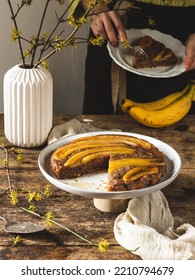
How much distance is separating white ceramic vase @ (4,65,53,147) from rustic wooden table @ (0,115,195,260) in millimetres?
33

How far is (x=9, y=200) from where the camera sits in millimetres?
1246

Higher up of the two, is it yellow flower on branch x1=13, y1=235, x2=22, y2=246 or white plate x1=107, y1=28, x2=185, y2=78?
white plate x1=107, y1=28, x2=185, y2=78

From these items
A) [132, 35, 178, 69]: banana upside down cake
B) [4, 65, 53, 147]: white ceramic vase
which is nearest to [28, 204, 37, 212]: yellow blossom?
[4, 65, 53, 147]: white ceramic vase

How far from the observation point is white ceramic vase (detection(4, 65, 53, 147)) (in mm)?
1465

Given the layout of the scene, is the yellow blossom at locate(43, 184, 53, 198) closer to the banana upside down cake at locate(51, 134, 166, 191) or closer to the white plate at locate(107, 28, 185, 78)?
the banana upside down cake at locate(51, 134, 166, 191)

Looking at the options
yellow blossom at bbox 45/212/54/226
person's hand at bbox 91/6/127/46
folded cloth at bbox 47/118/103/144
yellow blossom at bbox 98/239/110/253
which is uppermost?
person's hand at bbox 91/6/127/46

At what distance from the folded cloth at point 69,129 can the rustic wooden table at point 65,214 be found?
0.15ft

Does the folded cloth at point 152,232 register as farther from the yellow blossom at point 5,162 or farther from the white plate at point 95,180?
the yellow blossom at point 5,162

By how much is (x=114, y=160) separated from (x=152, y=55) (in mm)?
603

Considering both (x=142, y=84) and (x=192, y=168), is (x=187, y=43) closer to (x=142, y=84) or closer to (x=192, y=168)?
(x=142, y=84)

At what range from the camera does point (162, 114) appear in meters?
1.64

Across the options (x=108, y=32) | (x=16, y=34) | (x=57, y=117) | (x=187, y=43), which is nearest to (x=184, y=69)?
(x=187, y=43)

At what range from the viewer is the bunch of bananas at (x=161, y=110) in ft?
5.35
